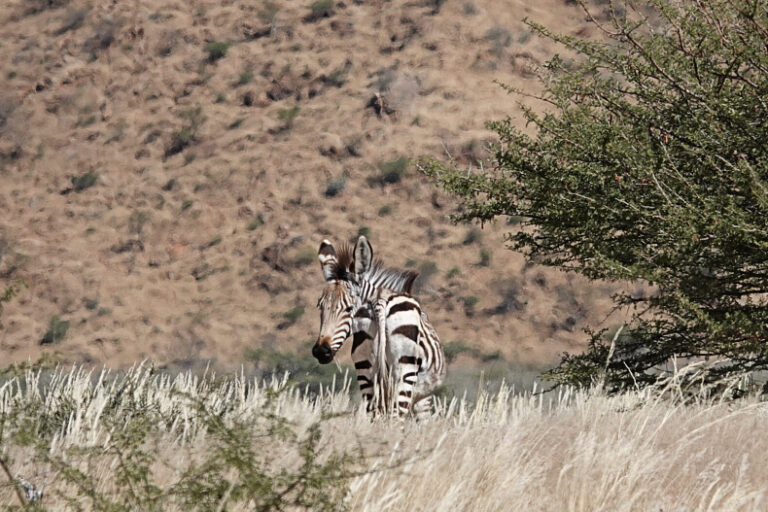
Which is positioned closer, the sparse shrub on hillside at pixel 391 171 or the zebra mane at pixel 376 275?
the zebra mane at pixel 376 275

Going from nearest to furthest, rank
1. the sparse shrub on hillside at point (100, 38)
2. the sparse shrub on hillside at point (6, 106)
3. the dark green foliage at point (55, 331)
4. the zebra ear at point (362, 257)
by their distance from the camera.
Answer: the zebra ear at point (362, 257) < the dark green foliage at point (55, 331) < the sparse shrub on hillside at point (6, 106) < the sparse shrub on hillside at point (100, 38)

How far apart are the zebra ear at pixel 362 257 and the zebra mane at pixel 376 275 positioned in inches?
2.0

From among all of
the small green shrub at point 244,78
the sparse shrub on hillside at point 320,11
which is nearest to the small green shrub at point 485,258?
the small green shrub at point 244,78

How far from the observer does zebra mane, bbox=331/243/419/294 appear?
10.1m

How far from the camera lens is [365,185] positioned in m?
45.6

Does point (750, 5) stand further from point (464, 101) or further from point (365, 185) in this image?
point (464, 101)

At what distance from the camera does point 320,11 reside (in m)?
54.0

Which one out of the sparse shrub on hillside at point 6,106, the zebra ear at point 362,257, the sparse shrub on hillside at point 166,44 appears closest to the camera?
the zebra ear at point 362,257

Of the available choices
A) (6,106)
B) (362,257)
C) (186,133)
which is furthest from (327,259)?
(6,106)

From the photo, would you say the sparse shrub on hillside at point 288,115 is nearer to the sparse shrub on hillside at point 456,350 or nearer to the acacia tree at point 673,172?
the sparse shrub on hillside at point 456,350

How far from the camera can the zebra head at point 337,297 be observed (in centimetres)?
976

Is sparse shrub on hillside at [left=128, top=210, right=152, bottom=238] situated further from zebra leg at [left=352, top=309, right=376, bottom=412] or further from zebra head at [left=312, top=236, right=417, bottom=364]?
zebra leg at [left=352, top=309, right=376, bottom=412]

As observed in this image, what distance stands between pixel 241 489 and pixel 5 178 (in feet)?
152

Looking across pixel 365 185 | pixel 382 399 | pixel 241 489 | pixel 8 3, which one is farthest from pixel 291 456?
pixel 8 3
